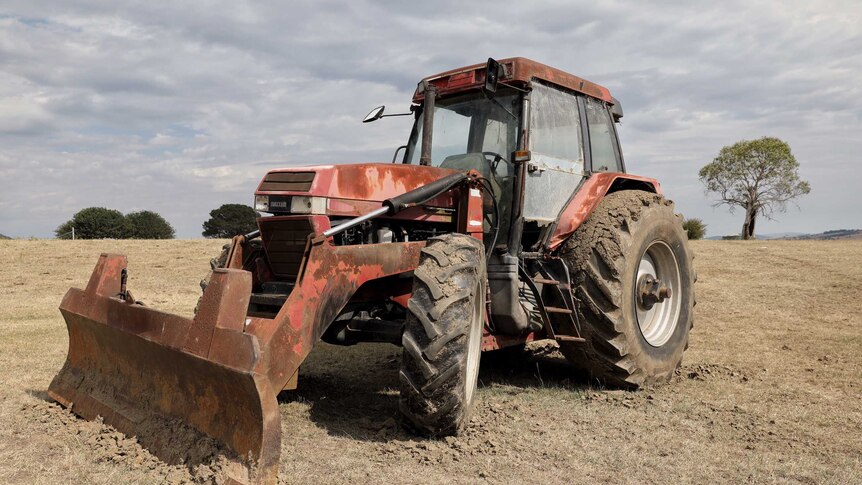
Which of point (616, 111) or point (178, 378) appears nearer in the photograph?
point (178, 378)

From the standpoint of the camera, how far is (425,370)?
166 inches

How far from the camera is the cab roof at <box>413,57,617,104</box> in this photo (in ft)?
19.7

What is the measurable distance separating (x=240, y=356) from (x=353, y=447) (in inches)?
41.1

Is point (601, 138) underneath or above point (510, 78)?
underneath

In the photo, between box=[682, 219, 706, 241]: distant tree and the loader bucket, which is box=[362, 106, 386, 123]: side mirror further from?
box=[682, 219, 706, 241]: distant tree

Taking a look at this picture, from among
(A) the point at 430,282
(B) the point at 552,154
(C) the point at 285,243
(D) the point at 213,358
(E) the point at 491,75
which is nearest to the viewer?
(D) the point at 213,358

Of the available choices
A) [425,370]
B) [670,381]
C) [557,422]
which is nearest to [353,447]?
[425,370]

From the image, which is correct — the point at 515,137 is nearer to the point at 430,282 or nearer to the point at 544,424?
the point at 430,282

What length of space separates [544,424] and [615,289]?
1365mm

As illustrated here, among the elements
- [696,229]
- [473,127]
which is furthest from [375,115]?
[696,229]

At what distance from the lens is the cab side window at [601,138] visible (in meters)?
6.84

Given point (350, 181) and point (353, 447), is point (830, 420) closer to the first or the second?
point (353, 447)

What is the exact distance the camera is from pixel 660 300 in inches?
256

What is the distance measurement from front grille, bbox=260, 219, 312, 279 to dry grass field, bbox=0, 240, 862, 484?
992 millimetres
